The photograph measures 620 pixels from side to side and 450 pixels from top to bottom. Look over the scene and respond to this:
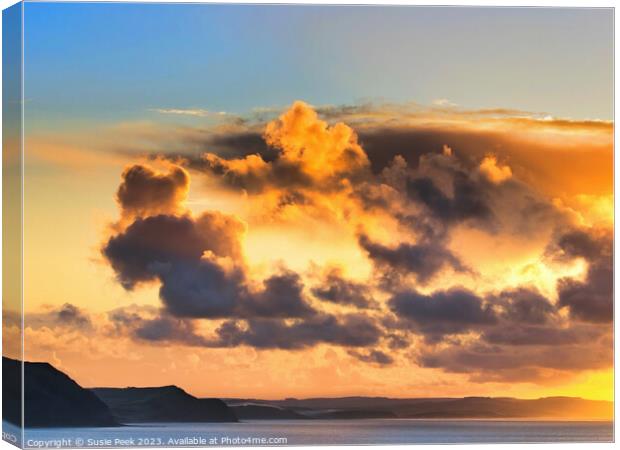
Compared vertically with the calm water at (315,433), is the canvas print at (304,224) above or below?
above

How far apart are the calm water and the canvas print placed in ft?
0.12

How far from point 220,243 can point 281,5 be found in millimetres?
3784

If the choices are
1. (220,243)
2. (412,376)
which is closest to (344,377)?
(412,376)

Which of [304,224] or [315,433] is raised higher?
[304,224]

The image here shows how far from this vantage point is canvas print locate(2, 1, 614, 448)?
25.0m

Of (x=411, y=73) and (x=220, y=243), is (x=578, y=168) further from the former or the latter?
(x=220, y=243)

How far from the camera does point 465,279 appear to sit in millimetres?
25781

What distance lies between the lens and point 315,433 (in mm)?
25453

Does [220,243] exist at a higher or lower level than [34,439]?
higher

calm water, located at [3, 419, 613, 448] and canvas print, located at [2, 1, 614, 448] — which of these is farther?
calm water, located at [3, 419, 613, 448]

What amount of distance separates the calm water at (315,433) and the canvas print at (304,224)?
Answer: 0.04 m

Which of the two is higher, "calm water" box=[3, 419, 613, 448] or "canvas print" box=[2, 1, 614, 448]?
"canvas print" box=[2, 1, 614, 448]

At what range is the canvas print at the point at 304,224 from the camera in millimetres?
25000

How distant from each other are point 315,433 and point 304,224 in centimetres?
322
